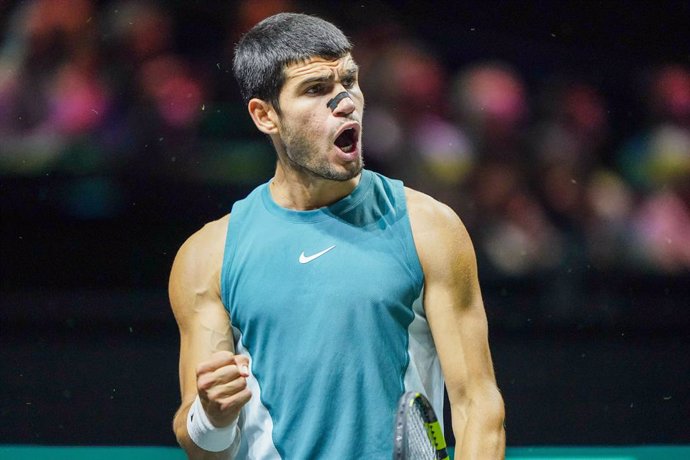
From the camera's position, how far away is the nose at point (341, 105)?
224 centimetres

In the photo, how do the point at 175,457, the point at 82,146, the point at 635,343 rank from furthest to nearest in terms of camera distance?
the point at 82,146
the point at 635,343
the point at 175,457

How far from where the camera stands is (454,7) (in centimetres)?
497

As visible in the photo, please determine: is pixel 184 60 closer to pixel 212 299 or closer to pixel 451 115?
pixel 451 115

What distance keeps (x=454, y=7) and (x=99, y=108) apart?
4.66 ft

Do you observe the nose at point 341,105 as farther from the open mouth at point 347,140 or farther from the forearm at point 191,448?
the forearm at point 191,448

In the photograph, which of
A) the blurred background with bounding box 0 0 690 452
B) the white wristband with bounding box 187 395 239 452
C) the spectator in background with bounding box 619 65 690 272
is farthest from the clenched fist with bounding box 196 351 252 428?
the spectator in background with bounding box 619 65 690 272

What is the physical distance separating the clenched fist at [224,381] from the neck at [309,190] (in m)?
0.40

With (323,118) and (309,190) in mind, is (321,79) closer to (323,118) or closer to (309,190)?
(323,118)

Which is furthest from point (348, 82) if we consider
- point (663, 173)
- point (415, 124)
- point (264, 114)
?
point (663, 173)

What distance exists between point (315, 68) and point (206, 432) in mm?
670

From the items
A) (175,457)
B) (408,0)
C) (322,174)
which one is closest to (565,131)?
(408,0)

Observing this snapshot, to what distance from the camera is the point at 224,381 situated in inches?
80.3

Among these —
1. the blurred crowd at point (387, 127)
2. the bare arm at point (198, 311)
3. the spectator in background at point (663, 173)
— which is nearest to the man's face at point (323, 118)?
the bare arm at point (198, 311)

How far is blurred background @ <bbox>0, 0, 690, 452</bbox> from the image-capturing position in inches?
177
